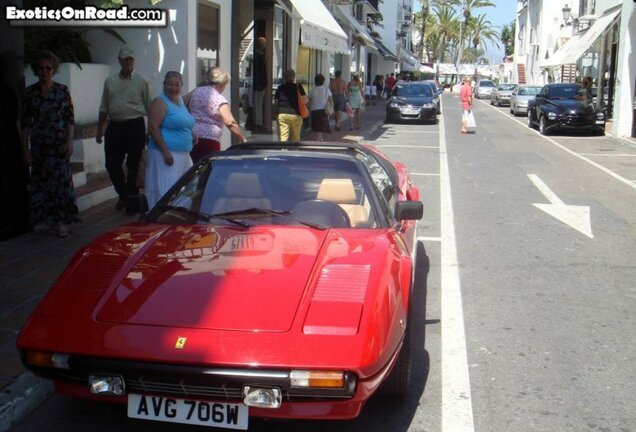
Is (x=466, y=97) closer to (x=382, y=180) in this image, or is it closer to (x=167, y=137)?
(x=167, y=137)

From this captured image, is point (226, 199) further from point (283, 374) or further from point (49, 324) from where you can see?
point (283, 374)

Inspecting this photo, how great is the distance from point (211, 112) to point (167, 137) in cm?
90

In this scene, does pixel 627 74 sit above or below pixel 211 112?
above

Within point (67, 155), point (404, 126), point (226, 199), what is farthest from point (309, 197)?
point (404, 126)

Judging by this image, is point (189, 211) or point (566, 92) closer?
point (189, 211)

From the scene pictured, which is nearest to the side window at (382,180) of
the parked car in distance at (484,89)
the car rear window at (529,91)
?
the car rear window at (529,91)

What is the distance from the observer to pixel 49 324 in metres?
3.40

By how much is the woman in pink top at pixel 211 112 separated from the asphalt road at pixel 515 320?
2559 millimetres

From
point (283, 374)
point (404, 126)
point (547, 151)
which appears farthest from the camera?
point (404, 126)

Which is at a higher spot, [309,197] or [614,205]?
[309,197]

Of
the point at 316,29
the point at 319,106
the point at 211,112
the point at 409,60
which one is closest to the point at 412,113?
the point at 319,106

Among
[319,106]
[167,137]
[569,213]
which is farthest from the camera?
[319,106]

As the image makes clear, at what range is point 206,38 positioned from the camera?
492 inches

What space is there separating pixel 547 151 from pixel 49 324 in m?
16.7
